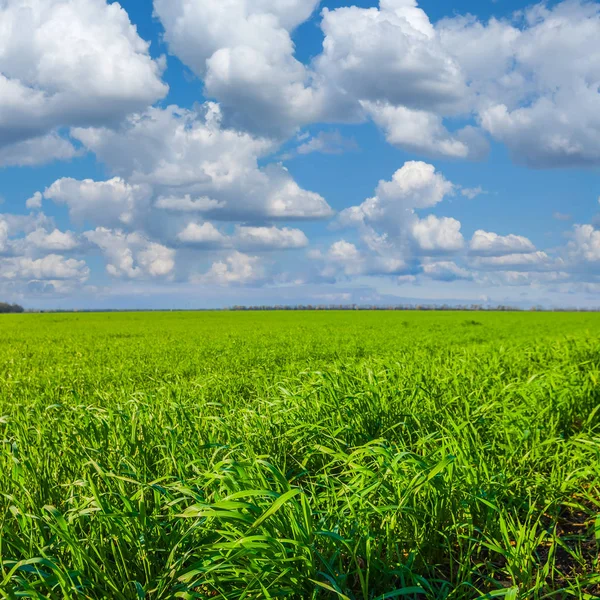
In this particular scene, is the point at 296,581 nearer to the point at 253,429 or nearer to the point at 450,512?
the point at 450,512

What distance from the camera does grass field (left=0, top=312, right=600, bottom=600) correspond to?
2.68 metres

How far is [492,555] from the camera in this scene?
3303mm

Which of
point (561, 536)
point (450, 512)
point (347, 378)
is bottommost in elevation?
point (561, 536)

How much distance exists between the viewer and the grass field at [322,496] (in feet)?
8.78

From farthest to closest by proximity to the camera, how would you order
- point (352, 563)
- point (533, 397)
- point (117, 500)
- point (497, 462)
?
point (533, 397), point (497, 462), point (117, 500), point (352, 563)

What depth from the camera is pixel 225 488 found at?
330 centimetres

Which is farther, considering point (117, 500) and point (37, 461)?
→ point (37, 461)

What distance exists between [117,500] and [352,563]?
5.40 feet

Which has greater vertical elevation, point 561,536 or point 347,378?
point 347,378

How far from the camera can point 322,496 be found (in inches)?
152

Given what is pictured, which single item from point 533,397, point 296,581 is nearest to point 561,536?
point 296,581

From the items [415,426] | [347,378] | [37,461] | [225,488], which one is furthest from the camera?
[347,378]

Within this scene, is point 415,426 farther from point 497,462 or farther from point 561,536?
point 561,536

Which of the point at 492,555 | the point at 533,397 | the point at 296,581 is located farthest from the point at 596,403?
the point at 296,581
